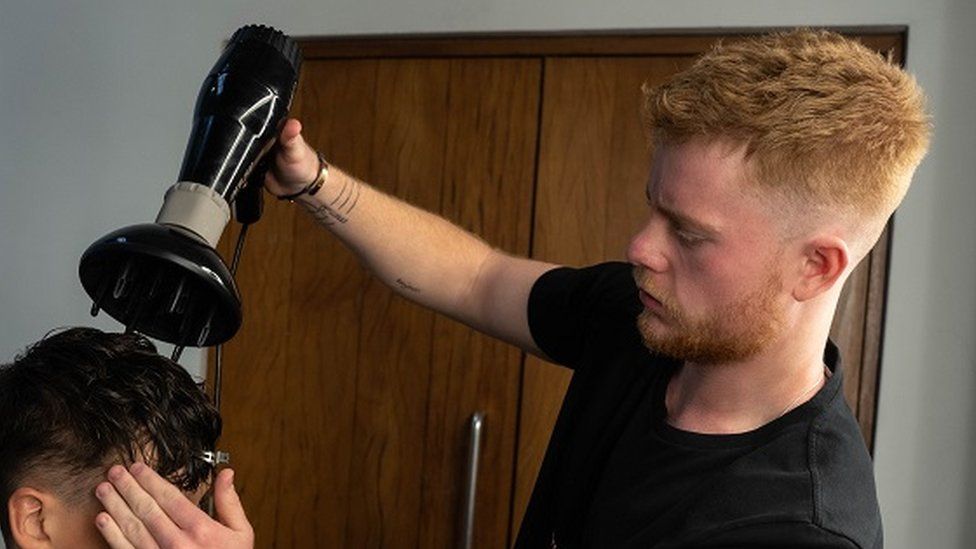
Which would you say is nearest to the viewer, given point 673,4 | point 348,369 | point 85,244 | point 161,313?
point 161,313

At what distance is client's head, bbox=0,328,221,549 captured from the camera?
119cm

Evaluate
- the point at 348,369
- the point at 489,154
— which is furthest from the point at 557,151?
the point at 348,369

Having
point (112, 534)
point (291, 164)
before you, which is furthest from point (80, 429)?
point (291, 164)

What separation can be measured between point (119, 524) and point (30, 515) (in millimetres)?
241

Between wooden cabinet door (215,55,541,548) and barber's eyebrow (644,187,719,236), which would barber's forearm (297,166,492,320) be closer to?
barber's eyebrow (644,187,719,236)

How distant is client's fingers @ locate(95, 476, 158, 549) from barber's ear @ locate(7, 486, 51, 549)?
0.21 m

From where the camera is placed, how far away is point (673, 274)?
1202 millimetres

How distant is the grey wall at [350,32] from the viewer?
214 centimetres

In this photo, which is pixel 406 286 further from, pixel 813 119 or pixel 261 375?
pixel 261 375

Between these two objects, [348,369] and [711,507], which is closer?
[711,507]

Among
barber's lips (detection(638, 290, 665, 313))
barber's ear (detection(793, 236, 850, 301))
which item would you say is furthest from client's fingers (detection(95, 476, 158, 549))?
barber's ear (detection(793, 236, 850, 301))

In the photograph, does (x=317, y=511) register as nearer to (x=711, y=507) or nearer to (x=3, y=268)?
(x=3, y=268)

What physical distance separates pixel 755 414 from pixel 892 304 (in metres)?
1.12

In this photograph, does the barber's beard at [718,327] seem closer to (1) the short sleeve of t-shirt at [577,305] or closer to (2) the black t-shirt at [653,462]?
(2) the black t-shirt at [653,462]
